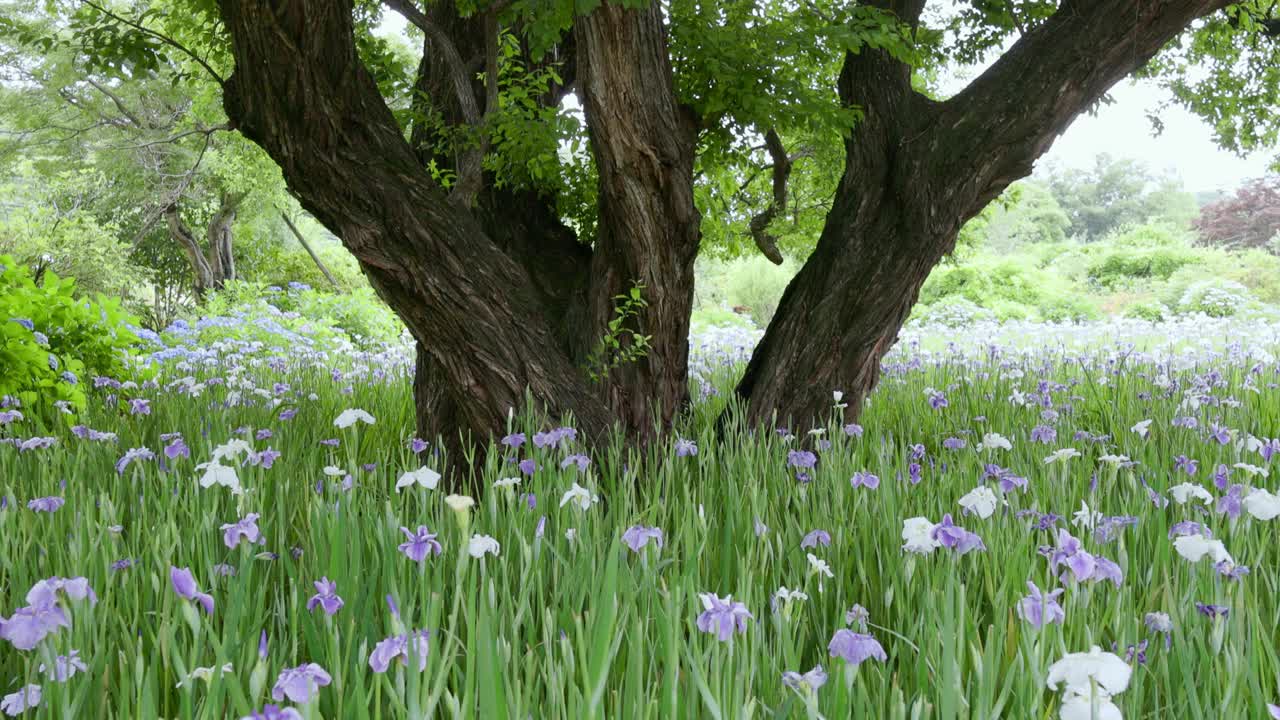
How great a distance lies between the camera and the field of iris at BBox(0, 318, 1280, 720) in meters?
1.18

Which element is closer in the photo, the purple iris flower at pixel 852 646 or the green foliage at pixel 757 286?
the purple iris flower at pixel 852 646

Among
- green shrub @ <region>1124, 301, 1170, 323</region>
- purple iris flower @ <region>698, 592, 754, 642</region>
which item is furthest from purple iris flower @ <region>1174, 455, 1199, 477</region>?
green shrub @ <region>1124, 301, 1170, 323</region>

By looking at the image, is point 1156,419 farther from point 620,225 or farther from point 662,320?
point 620,225

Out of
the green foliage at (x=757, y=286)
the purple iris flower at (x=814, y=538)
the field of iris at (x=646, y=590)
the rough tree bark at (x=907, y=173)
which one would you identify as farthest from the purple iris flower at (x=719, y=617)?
the green foliage at (x=757, y=286)

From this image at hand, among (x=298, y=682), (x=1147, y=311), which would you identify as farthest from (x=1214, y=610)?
(x=1147, y=311)

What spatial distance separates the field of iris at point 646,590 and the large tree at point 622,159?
501 mm

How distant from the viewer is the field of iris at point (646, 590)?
1.18 metres

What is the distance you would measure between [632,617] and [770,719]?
0.35m

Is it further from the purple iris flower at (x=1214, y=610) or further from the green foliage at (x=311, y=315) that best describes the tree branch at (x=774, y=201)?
the green foliage at (x=311, y=315)

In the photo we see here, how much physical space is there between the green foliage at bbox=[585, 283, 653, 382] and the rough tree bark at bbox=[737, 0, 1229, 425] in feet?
2.16

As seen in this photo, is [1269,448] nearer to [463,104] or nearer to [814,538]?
[814,538]

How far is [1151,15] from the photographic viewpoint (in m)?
3.58

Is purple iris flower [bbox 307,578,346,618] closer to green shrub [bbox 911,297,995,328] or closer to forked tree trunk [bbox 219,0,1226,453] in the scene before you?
forked tree trunk [bbox 219,0,1226,453]

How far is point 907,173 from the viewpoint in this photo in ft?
12.8
